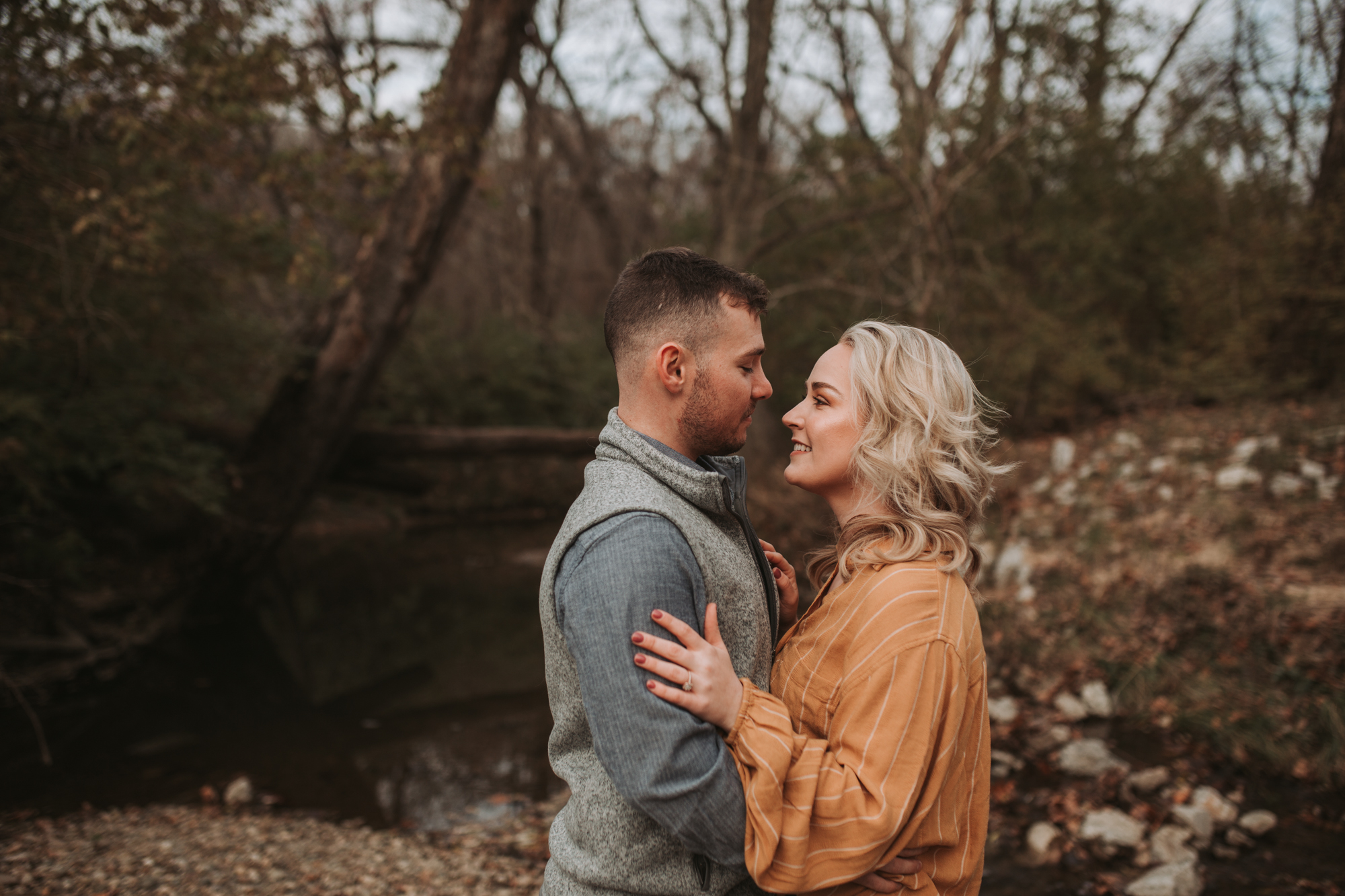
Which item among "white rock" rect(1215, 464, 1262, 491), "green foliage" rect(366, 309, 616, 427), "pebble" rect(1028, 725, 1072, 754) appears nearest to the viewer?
"pebble" rect(1028, 725, 1072, 754)

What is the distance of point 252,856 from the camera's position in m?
4.49

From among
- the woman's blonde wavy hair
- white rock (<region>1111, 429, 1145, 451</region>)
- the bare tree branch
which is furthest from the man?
the bare tree branch

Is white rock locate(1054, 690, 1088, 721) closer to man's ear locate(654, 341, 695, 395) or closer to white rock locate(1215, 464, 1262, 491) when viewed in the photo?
white rock locate(1215, 464, 1262, 491)

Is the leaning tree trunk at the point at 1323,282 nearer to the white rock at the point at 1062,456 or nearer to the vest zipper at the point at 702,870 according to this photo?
the white rock at the point at 1062,456

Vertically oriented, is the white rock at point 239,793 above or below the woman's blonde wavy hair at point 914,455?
below

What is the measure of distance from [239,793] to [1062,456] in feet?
28.9

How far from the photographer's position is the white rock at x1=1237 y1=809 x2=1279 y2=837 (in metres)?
4.46

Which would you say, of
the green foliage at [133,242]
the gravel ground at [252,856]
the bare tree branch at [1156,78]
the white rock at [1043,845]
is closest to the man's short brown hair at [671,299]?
the gravel ground at [252,856]

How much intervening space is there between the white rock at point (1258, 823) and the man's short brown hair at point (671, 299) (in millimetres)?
4502

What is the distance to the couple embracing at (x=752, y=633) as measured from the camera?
1.49 meters

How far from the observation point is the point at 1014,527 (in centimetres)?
887

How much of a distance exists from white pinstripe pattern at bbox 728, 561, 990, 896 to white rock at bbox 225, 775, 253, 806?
15.9 feet

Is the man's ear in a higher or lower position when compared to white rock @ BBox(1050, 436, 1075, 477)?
higher

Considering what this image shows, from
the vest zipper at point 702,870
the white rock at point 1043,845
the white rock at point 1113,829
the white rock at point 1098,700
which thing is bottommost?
the white rock at point 1043,845
